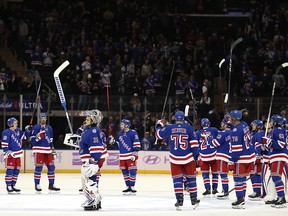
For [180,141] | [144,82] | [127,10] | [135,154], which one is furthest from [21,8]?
[180,141]

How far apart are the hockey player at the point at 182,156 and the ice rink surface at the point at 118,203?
303mm

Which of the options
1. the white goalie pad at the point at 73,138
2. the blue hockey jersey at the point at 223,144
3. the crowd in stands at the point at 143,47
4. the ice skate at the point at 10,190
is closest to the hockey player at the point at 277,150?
the blue hockey jersey at the point at 223,144

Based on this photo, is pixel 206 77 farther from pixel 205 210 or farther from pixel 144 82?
pixel 205 210

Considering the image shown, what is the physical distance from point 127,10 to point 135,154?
12.5 m

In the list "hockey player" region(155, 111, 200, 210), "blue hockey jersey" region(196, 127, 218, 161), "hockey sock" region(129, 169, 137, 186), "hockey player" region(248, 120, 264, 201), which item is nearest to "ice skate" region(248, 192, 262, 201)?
"hockey player" region(248, 120, 264, 201)

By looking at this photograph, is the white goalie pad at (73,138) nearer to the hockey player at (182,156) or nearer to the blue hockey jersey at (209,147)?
the blue hockey jersey at (209,147)

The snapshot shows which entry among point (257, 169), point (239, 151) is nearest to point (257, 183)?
point (257, 169)

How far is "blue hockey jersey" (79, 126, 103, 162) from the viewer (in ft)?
41.0

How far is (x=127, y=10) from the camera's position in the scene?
90.2 feet

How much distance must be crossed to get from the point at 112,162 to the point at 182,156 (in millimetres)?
9439

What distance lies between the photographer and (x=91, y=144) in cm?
1251

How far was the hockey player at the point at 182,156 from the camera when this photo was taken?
12594 millimetres

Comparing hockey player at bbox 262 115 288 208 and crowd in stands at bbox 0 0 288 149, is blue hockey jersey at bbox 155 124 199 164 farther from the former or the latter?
crowd in stands at bbox 0 0 288 149

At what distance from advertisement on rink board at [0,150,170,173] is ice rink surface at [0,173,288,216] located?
11.7ft
